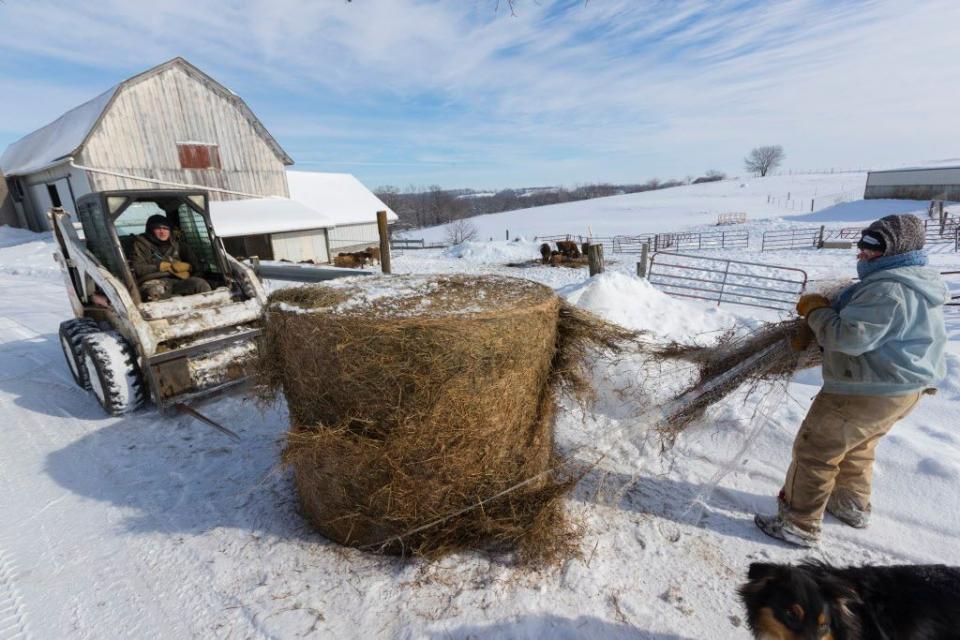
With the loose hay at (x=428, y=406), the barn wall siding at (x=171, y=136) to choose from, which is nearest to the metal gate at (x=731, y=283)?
the loose hay at (x=428, y=406)

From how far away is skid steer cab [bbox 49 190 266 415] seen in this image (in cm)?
488

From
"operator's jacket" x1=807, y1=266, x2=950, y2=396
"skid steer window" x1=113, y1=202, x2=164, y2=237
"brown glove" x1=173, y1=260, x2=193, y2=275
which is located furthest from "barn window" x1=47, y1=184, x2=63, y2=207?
"operator's jacket" x1=807, y1=266, x2=950, y2=396

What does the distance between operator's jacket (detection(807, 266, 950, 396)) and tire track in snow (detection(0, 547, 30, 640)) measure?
15.3 feet

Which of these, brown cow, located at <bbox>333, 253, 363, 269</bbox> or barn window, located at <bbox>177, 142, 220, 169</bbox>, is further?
brown cow, located at <bbox>333, 253, 363, 269</bbox>

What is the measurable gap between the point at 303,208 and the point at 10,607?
63.2 feet

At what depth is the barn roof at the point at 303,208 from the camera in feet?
56.7

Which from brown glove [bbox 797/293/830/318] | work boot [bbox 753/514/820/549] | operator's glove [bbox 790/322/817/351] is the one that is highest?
brown glove [bbox 797/293/830/318]

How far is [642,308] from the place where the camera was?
7242 millimetres

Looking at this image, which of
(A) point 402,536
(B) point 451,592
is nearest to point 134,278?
(A) point 402,536

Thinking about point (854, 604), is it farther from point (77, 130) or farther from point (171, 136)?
point (77, 130)

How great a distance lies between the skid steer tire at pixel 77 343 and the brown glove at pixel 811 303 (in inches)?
267

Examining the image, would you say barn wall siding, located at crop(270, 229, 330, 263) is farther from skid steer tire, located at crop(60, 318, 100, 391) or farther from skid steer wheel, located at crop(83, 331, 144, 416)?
skid steer wheel, located at crop(83, 331, 144, 416)

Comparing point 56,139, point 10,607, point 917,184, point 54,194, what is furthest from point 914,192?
point 54,194

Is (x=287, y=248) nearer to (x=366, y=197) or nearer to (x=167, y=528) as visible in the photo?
(x=366, y=197)
